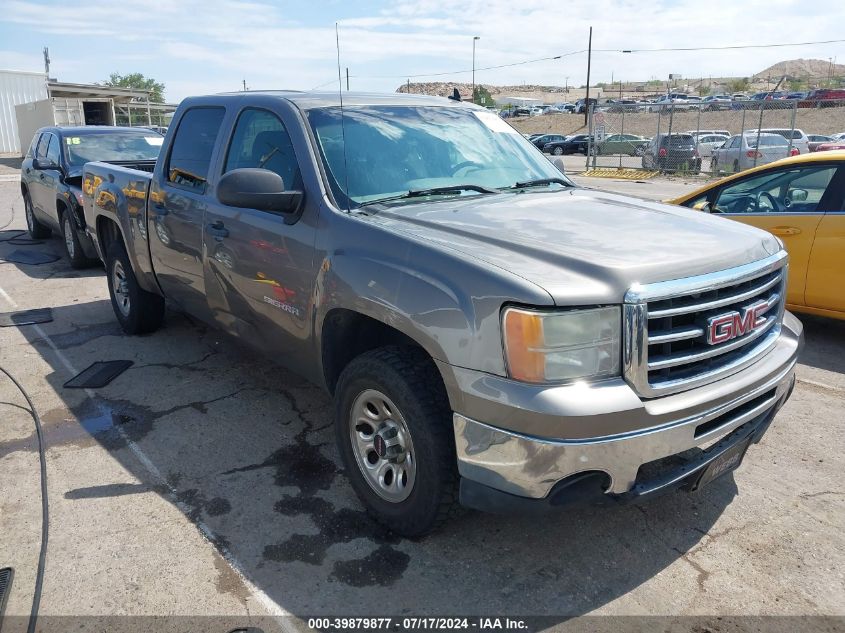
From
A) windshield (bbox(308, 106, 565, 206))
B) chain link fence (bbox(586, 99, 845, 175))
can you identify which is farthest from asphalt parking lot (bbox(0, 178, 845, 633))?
chain link fence (bbox(586, 99, 845, 175))

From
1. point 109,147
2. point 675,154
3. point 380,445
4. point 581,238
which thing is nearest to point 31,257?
point 109,147

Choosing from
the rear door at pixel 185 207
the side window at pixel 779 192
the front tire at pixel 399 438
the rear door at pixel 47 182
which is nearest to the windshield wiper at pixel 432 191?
the front tire at pixel 399 438

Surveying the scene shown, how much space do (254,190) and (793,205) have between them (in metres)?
4.71

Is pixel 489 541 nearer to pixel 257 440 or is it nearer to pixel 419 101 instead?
pixel 257 440

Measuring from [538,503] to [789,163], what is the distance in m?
4.80

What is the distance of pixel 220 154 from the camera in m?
4.40

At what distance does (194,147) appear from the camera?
15.6ft

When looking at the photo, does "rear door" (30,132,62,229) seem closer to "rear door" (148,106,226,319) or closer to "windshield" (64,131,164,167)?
"windshield" (64,131,164,167)

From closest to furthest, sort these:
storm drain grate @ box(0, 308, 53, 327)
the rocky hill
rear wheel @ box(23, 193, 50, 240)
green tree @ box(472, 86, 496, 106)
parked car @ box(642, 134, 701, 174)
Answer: storm drain grate @ box(0, 308, 53, 327), rear wheel @ box(23, 193, 50, 240), parked car @ box(642, 134, 701, 174), green tree @ box(472, 86, 496, 106), the rocky hill

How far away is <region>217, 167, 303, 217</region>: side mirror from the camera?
345 cm

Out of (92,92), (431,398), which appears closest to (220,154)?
(431,398)

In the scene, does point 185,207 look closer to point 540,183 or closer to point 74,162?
point 540,183

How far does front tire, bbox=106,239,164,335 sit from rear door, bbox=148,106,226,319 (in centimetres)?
83

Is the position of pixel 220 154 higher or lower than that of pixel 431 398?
higher
